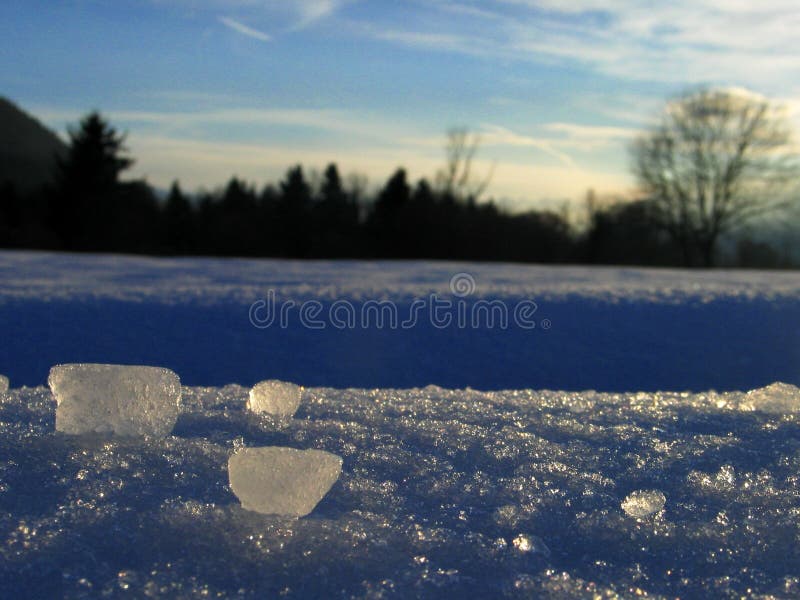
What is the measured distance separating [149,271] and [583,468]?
6.19 meters

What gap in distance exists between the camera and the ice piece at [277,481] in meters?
1.03

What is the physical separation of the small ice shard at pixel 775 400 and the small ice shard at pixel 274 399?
102cm

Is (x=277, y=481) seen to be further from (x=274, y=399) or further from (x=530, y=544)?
(x=274, y=399)

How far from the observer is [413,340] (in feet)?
14.3

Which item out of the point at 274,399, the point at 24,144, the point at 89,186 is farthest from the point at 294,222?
the point at 24,144

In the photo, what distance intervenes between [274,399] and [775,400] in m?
1.13

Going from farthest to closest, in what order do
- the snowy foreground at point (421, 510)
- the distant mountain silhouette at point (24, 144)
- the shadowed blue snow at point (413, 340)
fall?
the distant mountain silhouette at point (24, 144) < the shadowed blue snow at point (413, 340) < the snowy foreground at point (421, 510)

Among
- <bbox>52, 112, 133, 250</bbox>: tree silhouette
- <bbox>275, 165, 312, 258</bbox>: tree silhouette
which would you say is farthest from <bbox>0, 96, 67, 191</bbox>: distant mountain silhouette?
<bbox>275, 165, 312, 258</bbox>: tree silhouette

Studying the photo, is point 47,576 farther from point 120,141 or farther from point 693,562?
point 120,141

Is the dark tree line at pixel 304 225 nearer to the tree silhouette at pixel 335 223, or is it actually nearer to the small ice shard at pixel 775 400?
the tree silhouette at pixel 335 223

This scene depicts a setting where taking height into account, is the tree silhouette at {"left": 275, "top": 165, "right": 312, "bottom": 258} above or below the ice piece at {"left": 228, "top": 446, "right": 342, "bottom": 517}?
above

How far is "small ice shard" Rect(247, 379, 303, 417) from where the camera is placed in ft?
4.96

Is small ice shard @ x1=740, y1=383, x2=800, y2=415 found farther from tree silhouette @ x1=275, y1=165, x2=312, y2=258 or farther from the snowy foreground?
tree silhouette @ x1=275, y1=165, x2=312, y2=258

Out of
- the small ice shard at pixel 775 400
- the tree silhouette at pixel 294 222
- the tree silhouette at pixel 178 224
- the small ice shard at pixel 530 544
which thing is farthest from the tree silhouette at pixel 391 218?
the small ice shard at pixel 530 544
